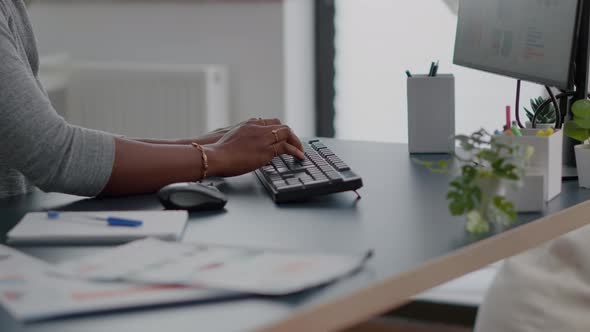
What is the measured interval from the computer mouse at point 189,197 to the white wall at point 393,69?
170 cm

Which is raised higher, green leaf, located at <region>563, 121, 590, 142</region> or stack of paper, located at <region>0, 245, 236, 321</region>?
green leaf, located at <region>563, 121, 590, 142</region>

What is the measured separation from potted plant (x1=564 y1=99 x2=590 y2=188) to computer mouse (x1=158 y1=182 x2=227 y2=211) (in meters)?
0.53

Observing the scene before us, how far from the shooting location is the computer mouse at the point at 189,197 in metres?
1.24

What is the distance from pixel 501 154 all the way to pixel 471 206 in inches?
2.9

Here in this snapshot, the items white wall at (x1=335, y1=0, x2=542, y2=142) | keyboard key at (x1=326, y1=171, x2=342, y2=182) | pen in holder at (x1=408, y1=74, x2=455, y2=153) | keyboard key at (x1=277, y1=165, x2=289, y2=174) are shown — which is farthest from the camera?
white wall at (x1=335, y1=0, x2=542, y2=142)

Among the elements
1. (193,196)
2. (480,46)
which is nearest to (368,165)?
(480,46)

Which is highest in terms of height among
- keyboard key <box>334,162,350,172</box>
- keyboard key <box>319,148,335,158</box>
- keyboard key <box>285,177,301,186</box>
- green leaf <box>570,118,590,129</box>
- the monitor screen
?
the monitor screen

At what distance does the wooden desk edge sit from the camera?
842mm

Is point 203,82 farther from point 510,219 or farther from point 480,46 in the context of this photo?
point 510,219

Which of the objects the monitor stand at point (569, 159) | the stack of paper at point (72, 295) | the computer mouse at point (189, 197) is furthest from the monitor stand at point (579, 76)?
the stack of paper at point (72, 295)

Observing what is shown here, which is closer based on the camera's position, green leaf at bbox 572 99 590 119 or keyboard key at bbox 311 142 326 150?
green leaf at bbox 572 99 590 119

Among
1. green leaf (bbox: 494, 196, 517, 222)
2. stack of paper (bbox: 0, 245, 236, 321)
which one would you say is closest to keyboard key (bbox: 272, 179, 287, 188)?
green leaf (bbox: 494, 196, 517, 222)

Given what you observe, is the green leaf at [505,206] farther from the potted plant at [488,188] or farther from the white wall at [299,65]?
the white wall at [299,65]

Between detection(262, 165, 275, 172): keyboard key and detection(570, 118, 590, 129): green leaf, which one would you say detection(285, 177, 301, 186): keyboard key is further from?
detection(570, 118, 590, 129): green leaf
